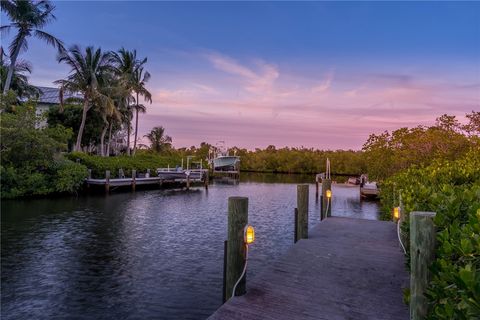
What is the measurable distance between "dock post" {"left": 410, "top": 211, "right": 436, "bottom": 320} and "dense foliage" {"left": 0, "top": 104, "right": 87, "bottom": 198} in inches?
901

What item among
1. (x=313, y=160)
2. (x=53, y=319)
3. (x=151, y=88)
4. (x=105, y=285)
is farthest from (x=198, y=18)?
(x=313, y=160)

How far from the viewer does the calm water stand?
7.13 m

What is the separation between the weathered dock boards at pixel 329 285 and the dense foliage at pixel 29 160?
19.9 m

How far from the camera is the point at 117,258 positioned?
33.8ft

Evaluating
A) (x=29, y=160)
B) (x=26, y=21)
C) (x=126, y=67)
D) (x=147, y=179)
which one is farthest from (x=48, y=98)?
(x=29, y=160)

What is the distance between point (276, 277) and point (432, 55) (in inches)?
588

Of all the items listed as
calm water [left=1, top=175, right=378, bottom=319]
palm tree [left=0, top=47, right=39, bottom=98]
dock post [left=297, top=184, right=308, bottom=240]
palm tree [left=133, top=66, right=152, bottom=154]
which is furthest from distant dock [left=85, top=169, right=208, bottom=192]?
dock post [left=297, top=184, right=308, bottom=240]

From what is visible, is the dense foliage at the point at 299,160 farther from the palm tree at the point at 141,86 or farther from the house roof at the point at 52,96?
the house roof at the point at 52,96

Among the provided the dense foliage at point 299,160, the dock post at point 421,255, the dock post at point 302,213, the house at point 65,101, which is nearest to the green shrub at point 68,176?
the house at point 65,101

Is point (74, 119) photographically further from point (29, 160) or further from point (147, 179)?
point (29, 160)

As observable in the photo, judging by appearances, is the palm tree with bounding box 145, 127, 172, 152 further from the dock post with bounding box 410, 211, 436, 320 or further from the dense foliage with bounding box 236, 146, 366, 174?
the dock post with bounding box 410, 211, 436, 320

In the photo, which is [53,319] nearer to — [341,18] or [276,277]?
[276,277]

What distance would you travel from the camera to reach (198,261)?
10.1 metres

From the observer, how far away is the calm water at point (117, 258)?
7129mm
